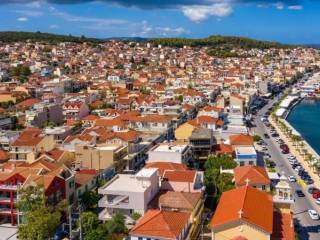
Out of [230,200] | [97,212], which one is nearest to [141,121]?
[97,212]

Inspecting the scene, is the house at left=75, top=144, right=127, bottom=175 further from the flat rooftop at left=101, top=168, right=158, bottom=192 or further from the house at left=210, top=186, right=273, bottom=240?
the house at left=210, top=186, right=273, bottom=240

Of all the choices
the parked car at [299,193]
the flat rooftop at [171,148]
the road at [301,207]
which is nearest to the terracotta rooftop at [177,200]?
the road at [301,207]

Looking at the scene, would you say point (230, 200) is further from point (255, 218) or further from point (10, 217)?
point (10, 217)

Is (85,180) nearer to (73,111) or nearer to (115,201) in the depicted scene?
(115,201)

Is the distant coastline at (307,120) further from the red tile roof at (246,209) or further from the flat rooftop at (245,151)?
the red tile roof at (246,209)

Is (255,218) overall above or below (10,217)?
above

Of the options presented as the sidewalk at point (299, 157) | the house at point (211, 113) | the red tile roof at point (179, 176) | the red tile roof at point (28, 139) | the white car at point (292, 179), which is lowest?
the sidewalk at point (299, 157)

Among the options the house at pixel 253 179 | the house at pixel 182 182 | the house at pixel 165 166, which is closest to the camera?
the house at pixel 182 182
